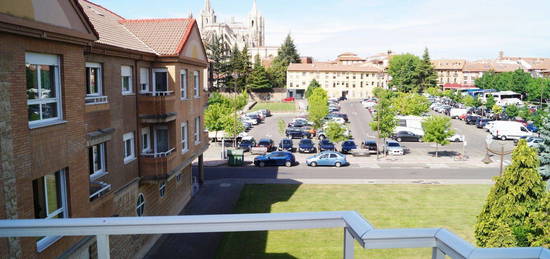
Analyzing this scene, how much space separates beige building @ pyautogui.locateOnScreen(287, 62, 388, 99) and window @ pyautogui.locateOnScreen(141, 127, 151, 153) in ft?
277

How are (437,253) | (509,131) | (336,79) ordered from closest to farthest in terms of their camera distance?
(437,253), (509,131), (336,79)

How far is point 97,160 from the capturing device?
1378cm

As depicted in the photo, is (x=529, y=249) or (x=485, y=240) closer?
(x=529, y=249)

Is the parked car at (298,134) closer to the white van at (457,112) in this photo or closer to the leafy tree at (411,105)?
the leafy tree at (411,105)

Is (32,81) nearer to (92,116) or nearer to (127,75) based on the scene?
(92,116)

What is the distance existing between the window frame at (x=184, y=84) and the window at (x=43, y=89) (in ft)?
35.2

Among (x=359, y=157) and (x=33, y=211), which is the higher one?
(x=33, y=211)

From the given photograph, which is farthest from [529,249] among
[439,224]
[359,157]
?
[359,157]

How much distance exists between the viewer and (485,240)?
614 inches

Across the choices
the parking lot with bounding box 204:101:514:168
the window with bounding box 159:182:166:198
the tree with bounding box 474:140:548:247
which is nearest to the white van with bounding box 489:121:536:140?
the parking lot with bounding box 204:101:514:168

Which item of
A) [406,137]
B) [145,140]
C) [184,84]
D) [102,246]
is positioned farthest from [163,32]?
[406,137]

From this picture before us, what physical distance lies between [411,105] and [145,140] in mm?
52622

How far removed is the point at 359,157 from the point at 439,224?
20.1m

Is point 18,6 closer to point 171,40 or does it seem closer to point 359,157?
point 171,40
